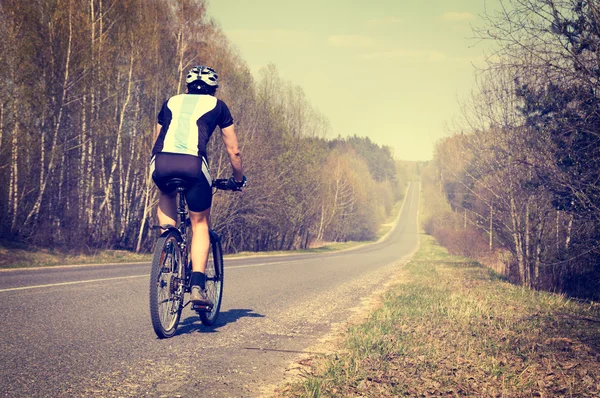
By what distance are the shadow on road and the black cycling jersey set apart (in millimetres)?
1875

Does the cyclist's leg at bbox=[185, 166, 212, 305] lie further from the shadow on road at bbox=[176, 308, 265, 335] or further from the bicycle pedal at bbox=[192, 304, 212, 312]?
the shadow on road at bbox=[176, 308, 265, 335]

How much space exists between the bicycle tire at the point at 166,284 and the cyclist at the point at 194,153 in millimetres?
156

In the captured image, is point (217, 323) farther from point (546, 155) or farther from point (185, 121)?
point (546, 155)

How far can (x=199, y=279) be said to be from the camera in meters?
4.67

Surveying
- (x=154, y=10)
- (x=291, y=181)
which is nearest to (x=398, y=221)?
(x=291, y=181)

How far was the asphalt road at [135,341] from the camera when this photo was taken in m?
3.24

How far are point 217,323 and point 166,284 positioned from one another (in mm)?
1260

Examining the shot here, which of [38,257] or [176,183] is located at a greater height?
[176,183]

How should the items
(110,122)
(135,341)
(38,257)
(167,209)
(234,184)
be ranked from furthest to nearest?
(110,122) < (38,257) < (234,184) < (167,209) < (135,341)

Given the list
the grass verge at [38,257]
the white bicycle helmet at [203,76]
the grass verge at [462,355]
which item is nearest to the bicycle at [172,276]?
the white bicycle helmet at [203,76]

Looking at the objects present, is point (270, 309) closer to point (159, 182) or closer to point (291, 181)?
point (159, 182)

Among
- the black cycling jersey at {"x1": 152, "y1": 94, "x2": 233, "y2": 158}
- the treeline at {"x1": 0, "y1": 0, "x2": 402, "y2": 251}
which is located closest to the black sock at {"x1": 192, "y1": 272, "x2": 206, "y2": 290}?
the black cycling jersey at {"x1": 152, "y1": 94, "x2": 233, "y2": 158}

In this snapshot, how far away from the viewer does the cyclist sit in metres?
4.38

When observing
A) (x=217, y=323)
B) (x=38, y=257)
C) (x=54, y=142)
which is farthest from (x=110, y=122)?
(x=217, y=323)
